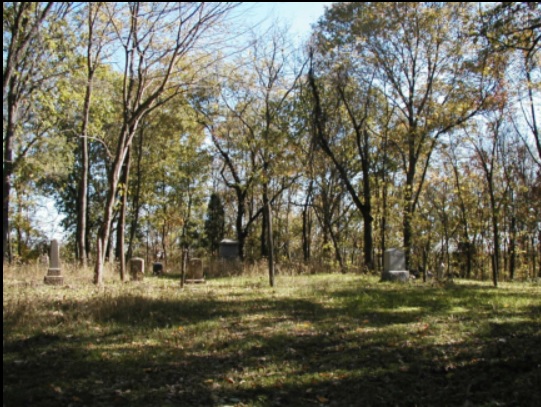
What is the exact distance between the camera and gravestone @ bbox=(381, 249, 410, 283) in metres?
15.7

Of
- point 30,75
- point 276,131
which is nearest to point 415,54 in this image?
point 276,131

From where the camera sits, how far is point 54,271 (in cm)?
1420

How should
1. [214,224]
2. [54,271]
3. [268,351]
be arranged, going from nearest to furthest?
[268,351]
[54,271]
[214,224]

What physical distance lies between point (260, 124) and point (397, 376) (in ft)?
82.7

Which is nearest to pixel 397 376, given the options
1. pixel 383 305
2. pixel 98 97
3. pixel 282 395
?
pixel 282 395

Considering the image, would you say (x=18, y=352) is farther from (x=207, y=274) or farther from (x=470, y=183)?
(x=470, y=183)

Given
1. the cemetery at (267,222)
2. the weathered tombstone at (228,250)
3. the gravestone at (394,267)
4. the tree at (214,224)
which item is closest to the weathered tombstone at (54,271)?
the cemetery at (267,222)

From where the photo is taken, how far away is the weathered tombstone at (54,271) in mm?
13523

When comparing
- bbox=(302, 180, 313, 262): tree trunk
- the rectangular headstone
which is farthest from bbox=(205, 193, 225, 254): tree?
the rectangular headstone

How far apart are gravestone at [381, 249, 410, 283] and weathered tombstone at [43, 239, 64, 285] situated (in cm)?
999

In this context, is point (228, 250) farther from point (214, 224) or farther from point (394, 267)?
point (214, 224)

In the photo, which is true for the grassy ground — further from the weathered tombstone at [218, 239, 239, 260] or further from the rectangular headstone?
the weathered tombstone at [218, 239, 239, 260]

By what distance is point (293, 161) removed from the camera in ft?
90.4

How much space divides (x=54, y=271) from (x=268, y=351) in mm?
9874
